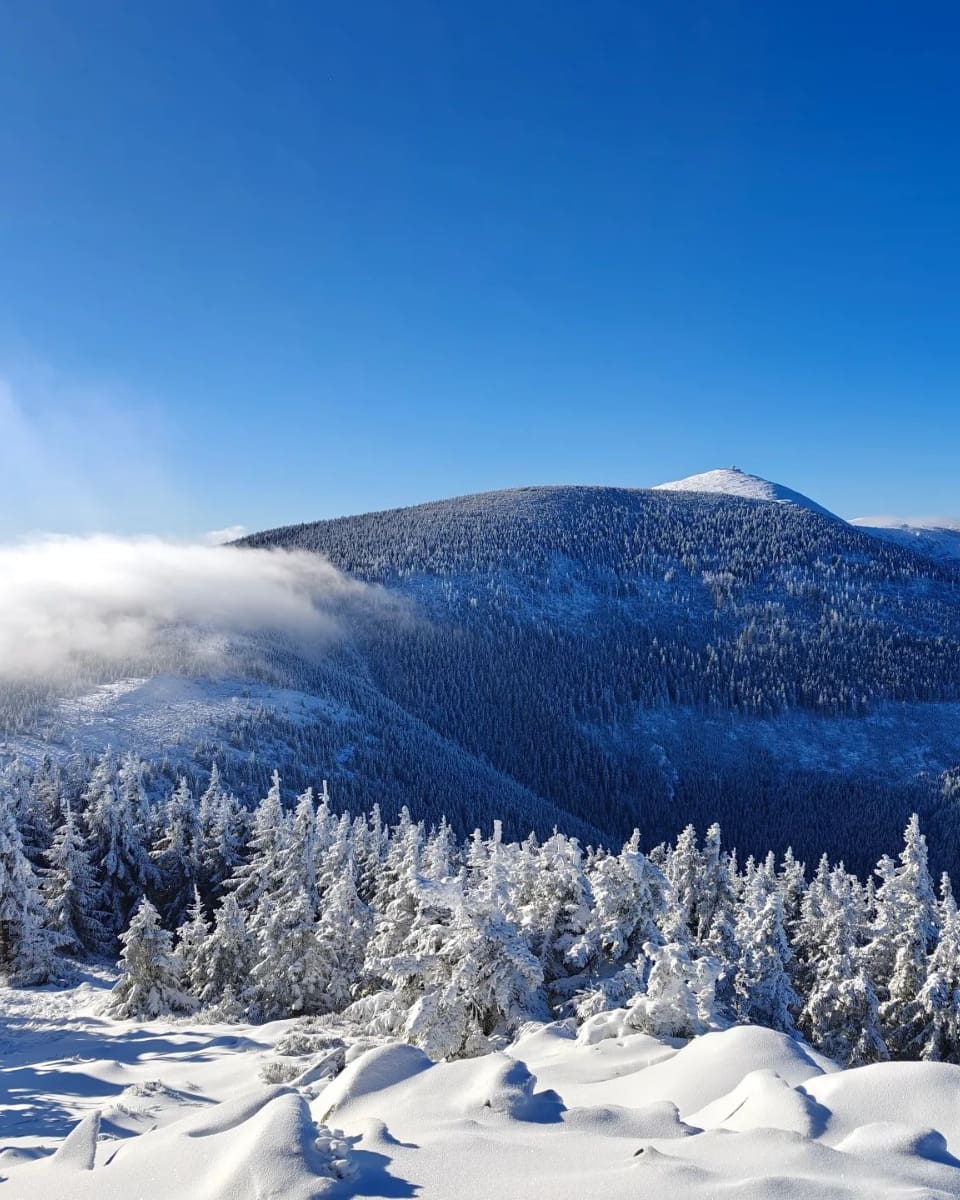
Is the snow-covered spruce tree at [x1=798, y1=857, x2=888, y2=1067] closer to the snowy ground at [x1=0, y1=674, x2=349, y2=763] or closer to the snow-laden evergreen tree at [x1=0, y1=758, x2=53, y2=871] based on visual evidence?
the snow-laden evergreen tree at [x1=0, y1=758, x2=53, y2=871]

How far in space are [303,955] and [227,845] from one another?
22.8 metres

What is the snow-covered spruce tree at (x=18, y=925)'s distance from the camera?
3775cm

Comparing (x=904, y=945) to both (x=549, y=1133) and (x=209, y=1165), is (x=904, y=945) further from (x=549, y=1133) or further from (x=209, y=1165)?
(x=209, y=1165)

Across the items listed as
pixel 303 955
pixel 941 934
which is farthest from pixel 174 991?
pixel 941 934

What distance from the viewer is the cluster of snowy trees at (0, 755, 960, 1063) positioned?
21.3 metres

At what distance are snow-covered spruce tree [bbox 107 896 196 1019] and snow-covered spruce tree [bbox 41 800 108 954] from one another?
12998 millimetres

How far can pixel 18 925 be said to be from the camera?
38250 mm

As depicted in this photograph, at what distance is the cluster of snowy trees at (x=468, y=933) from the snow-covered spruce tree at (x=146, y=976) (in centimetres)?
9

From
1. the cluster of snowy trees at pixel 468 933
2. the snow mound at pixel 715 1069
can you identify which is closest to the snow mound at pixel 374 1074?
the snow mound at pixel 715 1069

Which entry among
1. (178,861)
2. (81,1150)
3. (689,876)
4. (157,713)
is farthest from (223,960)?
(157,713)

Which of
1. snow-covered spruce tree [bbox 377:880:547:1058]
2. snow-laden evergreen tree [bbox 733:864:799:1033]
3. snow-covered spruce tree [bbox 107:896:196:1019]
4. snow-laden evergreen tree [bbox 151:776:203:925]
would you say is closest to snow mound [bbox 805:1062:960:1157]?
snow-covered spruce tree [bbox 377:880:547:1058]

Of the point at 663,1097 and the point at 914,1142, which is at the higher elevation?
the point at 914,1142

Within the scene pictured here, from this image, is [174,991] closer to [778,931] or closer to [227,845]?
[227,845]

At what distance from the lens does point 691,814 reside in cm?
19300
